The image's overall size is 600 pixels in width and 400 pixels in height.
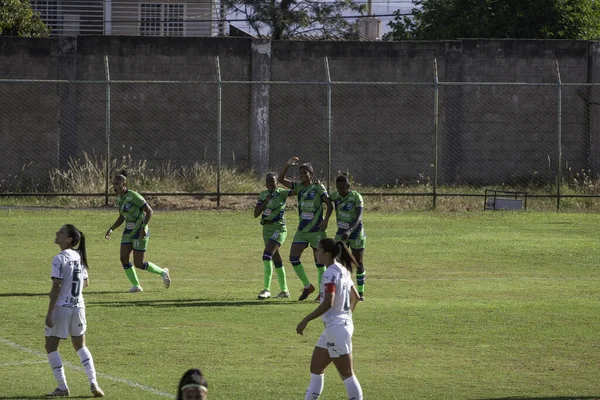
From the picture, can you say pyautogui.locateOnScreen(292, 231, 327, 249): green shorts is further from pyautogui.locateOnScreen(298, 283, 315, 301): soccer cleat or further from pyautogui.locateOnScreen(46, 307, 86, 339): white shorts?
pyautogui.locateOnScreen(46, 307, 86, 339): white shorts

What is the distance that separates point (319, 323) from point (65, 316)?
540cm

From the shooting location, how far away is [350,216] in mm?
16719

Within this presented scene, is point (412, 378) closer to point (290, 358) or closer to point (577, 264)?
point (290, 358)

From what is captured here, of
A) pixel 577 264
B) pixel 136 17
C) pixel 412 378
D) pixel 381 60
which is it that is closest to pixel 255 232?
pixel 577 264

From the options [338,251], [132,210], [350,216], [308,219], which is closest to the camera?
[338,251]

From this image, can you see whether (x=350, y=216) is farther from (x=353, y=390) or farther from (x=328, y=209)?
(x=353, y=390)

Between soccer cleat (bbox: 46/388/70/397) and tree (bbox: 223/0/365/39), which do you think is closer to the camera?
soccer cleat (bbox: 46/388/70/397)

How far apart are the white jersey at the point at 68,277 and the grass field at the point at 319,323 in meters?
0.93

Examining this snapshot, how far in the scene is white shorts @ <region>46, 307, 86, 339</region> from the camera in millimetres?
10672

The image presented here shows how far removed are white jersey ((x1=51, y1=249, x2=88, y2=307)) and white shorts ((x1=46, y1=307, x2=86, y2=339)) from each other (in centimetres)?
7

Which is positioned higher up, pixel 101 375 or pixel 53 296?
pixel 53 296

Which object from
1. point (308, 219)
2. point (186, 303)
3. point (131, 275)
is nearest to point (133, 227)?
point (131, 275)

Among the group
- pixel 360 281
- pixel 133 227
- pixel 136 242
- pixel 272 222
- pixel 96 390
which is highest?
pixel 272 222

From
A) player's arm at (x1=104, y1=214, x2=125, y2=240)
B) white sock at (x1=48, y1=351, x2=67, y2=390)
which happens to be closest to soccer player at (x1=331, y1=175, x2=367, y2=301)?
player's arm at (x1=104, y1=214, x2=125, y2=240)
